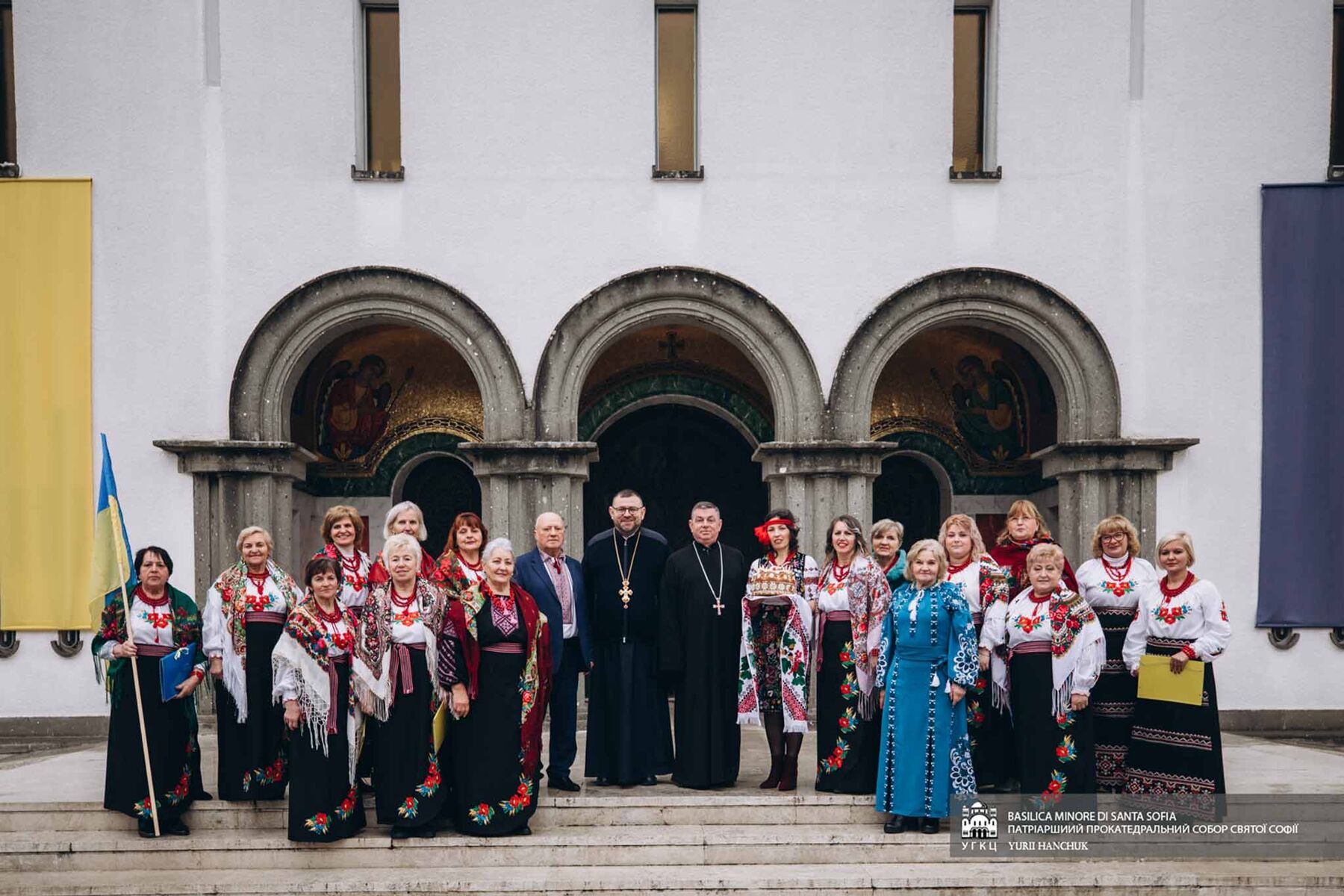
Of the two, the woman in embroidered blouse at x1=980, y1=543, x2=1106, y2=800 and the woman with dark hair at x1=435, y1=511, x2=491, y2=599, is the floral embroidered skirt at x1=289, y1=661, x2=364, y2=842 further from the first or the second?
the woman in embroidered blouse at x1=980, y1=543, x2=1106, y2=800

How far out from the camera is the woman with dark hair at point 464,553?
6957mm

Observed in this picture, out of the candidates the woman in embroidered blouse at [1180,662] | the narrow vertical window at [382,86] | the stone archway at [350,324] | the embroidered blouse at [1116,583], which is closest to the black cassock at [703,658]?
the embroidered blouse at [1116,583]

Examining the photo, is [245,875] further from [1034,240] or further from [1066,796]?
[1034,240]

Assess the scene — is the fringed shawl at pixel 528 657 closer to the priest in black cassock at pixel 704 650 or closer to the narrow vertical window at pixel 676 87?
the priest in black cassock at pixel 704 650

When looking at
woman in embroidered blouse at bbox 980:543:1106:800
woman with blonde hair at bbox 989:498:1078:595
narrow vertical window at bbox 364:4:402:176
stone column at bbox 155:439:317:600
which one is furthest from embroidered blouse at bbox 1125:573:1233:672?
narrow vertical window at bbox 364:4:402:176

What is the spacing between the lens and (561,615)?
24.6 ft

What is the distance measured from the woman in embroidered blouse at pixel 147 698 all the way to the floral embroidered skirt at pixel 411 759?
1.20m

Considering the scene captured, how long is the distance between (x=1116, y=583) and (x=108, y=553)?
584cm

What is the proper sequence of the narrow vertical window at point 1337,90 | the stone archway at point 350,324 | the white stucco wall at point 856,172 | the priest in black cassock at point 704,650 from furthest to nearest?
the narrow vertical window at point 1337,90
the white stucco wall at point 856,172
the stone archway at point 350,324
the priest in black cassock at point 704,650

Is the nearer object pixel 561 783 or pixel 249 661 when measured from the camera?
pixel 249 661

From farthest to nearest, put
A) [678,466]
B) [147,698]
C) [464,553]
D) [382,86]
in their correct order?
[678,466] → [382,86] → [464,553] → [147,698]

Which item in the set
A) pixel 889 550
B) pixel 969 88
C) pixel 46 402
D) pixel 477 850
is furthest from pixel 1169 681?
pixel 46 402

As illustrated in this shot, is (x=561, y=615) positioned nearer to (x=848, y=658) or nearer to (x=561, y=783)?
(x=561, y=783)

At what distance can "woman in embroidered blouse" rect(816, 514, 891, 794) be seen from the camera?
7.20 meters
